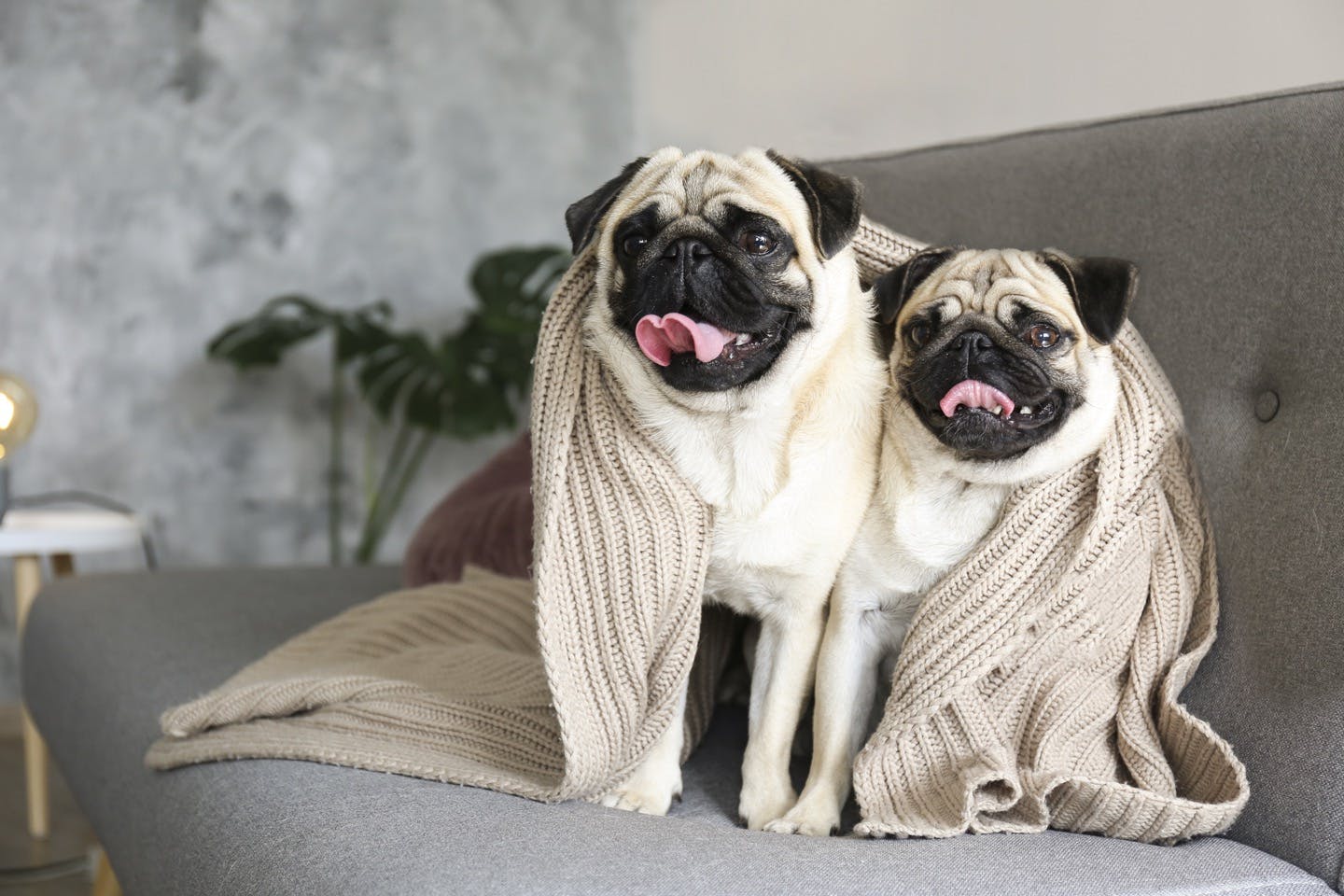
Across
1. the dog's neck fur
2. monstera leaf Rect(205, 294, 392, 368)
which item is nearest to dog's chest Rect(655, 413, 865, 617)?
the dog's neck fur

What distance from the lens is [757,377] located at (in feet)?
4.46

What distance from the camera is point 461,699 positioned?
1.55 meters

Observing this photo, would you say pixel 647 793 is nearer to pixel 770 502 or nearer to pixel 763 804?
pixel 763 804

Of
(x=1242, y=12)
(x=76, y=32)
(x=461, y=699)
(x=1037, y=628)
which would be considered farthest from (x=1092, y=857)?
(x=76, y=32)

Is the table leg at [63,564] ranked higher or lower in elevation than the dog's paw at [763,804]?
lower

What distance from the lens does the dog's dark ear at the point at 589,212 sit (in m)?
1.39

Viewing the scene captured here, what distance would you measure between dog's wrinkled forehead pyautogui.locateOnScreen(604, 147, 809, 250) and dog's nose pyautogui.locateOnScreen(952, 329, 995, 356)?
22 centimetres

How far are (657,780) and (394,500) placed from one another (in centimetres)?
267

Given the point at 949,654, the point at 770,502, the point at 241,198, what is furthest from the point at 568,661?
the point at 241,198

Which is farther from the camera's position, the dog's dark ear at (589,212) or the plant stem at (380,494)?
the plant stem at (380,494)

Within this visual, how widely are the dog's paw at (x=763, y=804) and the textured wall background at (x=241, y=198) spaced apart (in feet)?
10.0

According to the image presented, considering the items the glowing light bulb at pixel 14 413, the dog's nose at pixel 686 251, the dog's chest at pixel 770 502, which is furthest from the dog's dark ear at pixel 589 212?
the glowing light bulb at pixel 14 413

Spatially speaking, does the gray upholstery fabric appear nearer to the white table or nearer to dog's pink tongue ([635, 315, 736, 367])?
dog's pink tongue ([635, 315, 736, 367])

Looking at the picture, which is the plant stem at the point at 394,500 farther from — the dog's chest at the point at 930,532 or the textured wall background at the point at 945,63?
the dog's chest at the point at 930,532
